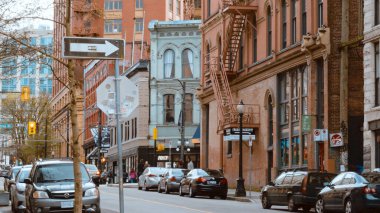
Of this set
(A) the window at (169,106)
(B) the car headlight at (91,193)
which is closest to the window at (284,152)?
(B) the car headlight at (91,193)

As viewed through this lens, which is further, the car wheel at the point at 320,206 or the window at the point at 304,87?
the window at the point at 304,87

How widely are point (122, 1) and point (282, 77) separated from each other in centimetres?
5921

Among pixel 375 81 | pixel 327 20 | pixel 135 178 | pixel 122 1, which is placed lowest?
pixel 135 178

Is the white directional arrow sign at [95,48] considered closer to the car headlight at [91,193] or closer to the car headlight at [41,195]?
the car headlight at [91,193]

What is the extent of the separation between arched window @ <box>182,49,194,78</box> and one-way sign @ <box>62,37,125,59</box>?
6317 cm

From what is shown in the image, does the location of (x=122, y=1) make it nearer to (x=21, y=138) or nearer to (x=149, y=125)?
(x=21, y=138)

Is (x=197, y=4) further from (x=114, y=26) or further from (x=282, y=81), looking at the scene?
(x=282, y=81)

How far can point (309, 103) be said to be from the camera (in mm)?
41781

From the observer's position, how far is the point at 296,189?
30.6 metres

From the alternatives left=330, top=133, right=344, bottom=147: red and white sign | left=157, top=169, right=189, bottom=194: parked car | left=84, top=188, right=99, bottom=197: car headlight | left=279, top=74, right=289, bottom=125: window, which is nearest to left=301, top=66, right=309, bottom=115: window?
left=279, top=74, right=289, bottom=125: window

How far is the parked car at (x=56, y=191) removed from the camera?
23.4m

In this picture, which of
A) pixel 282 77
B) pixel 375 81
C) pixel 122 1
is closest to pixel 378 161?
pixel 375 81

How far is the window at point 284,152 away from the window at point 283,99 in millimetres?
1022

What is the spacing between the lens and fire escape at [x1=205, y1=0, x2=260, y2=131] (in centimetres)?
4978
